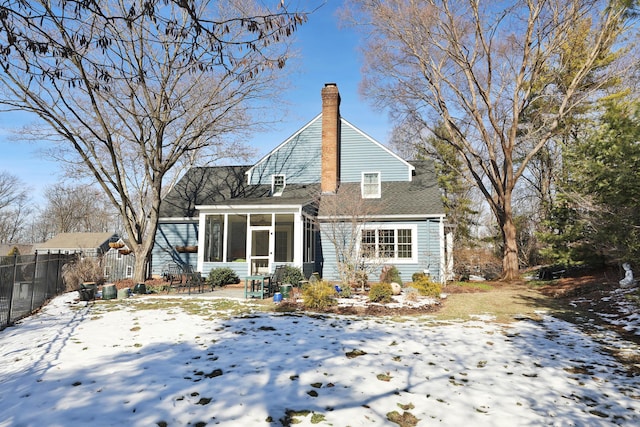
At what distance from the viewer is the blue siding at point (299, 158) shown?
64.3ft

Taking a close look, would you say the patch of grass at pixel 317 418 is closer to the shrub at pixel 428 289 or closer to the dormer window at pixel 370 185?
the shrub at pixel 428 289

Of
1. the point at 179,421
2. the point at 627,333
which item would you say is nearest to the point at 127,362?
the point at 179,421

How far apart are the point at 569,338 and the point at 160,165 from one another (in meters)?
14.6

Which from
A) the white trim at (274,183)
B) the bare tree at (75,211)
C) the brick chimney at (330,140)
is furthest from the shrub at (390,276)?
the bare tree at (75,211)

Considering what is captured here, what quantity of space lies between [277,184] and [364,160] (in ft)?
15.9

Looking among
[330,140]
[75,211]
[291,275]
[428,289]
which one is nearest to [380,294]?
[428,289]

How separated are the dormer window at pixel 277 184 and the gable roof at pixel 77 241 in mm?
24822

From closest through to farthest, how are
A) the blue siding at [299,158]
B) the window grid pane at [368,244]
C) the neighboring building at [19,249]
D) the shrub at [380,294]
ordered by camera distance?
the shrub at [380,294]
the window grid pane at [368,244]
the blue siding at [299,158]
the neighboring building at [19,249]

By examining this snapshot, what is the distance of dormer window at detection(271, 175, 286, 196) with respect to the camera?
1955cm

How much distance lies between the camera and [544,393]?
4.50 metres

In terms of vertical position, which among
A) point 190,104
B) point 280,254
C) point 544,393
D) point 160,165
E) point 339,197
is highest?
point 190,104

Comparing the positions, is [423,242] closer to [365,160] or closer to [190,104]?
[365,160]

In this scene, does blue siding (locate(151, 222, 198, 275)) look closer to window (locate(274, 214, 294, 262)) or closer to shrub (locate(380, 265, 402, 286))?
window (locate(274, 214, 294, 262))

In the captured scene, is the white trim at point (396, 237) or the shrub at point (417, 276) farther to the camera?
the white trim at point (396, 237)
